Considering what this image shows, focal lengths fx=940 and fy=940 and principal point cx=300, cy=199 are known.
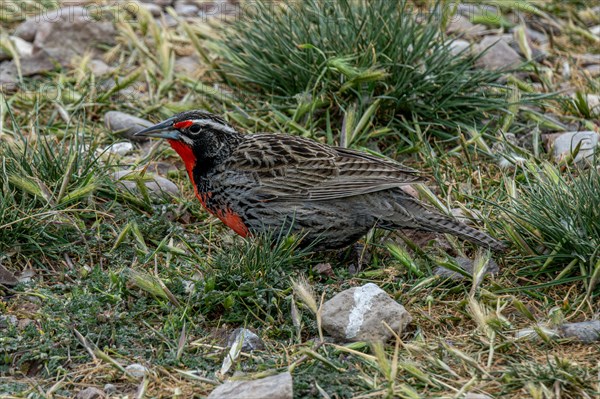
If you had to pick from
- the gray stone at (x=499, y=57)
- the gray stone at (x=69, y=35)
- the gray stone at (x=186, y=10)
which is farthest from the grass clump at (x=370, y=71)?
the gray stone at (x=186, y=10)

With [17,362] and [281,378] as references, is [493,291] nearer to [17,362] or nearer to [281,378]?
[281,378]

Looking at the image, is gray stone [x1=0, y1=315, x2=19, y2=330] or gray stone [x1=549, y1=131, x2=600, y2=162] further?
gray stone [x1=549, y1=131, x2=600, y2=162]

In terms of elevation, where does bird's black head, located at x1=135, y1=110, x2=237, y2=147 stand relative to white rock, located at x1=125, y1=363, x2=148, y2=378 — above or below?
above

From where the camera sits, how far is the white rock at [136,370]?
4.46 meters

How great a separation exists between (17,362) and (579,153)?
3.95m

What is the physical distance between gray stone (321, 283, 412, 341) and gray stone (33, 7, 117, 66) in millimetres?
4434

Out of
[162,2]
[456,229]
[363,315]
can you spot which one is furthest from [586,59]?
[363,315]

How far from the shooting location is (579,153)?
6.45 metres

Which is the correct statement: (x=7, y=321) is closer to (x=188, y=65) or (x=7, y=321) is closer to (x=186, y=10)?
(x=188, y=65)

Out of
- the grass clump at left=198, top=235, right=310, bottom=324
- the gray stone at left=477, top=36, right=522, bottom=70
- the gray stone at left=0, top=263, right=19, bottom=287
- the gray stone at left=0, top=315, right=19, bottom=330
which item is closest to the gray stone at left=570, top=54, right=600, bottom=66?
the gray stone at left=477, top=36, right=522, bottom=70

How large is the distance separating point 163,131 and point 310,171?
97 cm

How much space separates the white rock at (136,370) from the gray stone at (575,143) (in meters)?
3.33

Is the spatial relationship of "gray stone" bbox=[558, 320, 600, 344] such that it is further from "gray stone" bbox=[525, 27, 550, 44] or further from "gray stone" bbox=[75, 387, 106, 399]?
"gray stone" bbox=[525, 27, 550, 44]

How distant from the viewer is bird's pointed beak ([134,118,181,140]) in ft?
19.4
